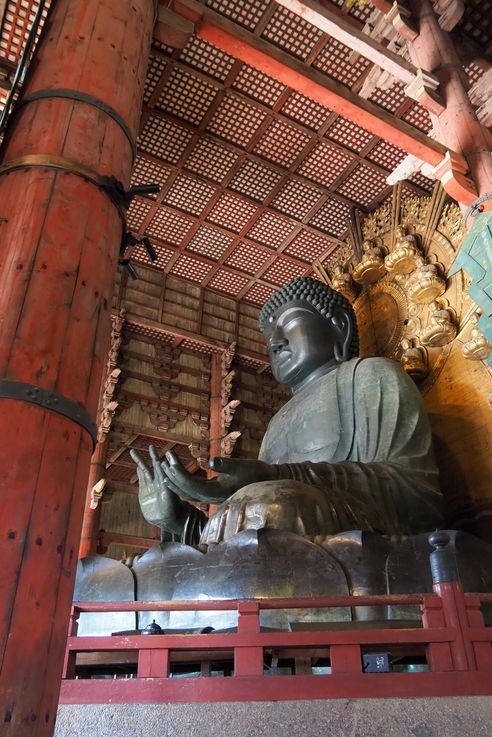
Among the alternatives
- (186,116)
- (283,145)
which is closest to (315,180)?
(283,145)

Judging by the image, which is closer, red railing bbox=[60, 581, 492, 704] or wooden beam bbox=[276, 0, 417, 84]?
red railing bbox=[60, 581, 492, 704]

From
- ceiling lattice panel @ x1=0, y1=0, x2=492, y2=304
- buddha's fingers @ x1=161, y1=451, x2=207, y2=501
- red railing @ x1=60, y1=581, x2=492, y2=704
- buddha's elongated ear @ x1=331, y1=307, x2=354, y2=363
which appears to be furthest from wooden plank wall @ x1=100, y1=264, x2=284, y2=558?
red railing @ x1=60, y1=581, x2=492, y2=704

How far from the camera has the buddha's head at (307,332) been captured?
169 inches

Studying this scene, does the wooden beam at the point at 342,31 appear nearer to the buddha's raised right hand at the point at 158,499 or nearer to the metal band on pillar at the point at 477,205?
the metal band on pillar at the point at 477,205

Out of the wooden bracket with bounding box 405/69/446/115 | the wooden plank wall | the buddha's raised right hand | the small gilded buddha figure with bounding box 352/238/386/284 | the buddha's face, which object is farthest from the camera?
the wooden plank wall

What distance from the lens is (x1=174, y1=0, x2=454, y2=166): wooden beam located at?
12.3 feet

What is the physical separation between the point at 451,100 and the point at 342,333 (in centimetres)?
170

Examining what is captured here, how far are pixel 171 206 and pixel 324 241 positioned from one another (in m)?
1.61

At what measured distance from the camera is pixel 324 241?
632 centimetres

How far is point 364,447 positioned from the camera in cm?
350

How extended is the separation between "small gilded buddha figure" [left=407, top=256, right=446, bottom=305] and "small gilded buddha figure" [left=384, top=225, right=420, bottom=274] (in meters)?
0.12

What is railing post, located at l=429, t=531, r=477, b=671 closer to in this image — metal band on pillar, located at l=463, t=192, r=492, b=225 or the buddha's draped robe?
the buddha's draped robe

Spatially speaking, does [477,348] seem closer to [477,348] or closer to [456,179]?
[477,348]

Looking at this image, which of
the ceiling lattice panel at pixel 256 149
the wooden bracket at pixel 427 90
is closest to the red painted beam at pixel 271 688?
the wooden bracket at pixel 427 90
